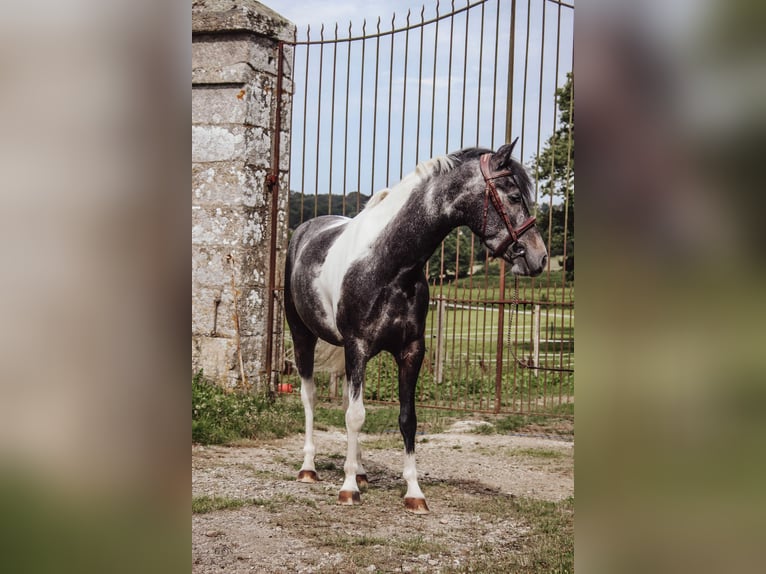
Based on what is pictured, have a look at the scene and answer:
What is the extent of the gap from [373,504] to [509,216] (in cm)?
181

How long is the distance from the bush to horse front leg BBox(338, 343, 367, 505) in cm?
174

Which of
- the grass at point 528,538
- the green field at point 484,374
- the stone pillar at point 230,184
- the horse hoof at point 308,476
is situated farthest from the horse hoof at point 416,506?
the stone pillar at point 230,184

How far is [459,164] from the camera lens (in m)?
3.95

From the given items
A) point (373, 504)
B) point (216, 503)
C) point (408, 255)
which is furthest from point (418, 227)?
point (216, 503)

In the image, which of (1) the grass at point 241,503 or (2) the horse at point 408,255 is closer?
(2) the horse at point 408,255

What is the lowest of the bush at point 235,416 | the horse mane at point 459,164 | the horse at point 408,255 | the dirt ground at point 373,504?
the dirt ground at point 373,504

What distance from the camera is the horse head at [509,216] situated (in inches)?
149

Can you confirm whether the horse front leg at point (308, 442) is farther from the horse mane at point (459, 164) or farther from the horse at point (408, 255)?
the horse mane at point (459, 164)

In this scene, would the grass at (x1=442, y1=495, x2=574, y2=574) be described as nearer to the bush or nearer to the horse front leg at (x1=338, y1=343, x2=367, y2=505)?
the horse front leg at (x1=338, y1=343, x2=367, y2=505)

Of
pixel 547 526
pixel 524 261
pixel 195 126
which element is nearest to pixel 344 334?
pixel 524 261

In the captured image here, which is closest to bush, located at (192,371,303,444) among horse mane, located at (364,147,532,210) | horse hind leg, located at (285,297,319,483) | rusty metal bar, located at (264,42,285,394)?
rusty metal bar, located at (264,42,285,394)
